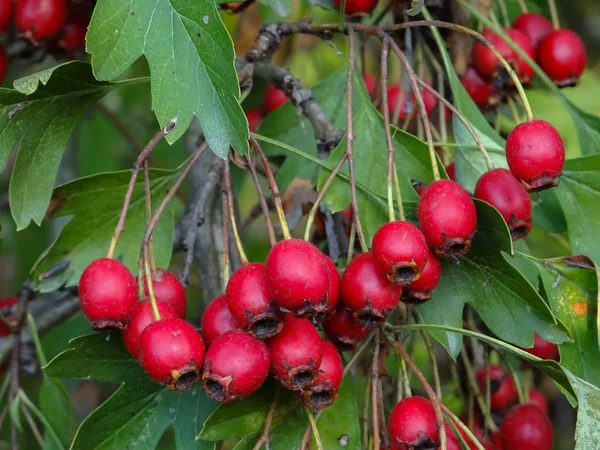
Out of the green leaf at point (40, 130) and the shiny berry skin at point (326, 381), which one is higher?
the green leaf at point (40, 130)

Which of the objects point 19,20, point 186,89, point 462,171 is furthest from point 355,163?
point 19,20

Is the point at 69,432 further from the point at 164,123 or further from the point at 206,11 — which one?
the point at 206,11

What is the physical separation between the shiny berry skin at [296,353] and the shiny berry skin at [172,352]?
0.10m

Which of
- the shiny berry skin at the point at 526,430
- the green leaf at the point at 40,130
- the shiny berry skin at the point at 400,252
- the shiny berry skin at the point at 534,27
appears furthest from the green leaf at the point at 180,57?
the shiny berry skin at the point at 534,27

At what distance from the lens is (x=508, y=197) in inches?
46.1

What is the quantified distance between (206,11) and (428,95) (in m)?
0.71

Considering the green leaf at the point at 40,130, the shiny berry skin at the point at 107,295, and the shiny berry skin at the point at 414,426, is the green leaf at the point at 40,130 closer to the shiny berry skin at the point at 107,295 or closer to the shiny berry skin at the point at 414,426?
the shiny berry skin at the point at 107,295

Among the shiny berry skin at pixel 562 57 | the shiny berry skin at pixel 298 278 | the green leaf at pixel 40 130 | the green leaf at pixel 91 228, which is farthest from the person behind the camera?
the shiny berry skin at pixel 562 57

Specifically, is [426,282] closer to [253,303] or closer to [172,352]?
[253,303]

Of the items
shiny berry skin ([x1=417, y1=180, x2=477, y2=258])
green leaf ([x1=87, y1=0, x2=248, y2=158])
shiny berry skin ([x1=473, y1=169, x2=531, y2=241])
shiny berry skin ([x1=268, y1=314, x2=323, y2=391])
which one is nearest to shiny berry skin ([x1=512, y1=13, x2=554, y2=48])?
shiny berry skin ([x1=473, y1=169, x2=531, y2=241])

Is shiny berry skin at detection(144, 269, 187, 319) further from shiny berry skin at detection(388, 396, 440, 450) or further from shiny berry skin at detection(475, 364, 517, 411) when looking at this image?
shiny berry skin at detection(475, 364, 517, 411)

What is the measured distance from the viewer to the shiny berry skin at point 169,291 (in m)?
1.15

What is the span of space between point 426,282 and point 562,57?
0.67 metres

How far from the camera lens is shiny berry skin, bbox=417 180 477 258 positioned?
3.55 feet
